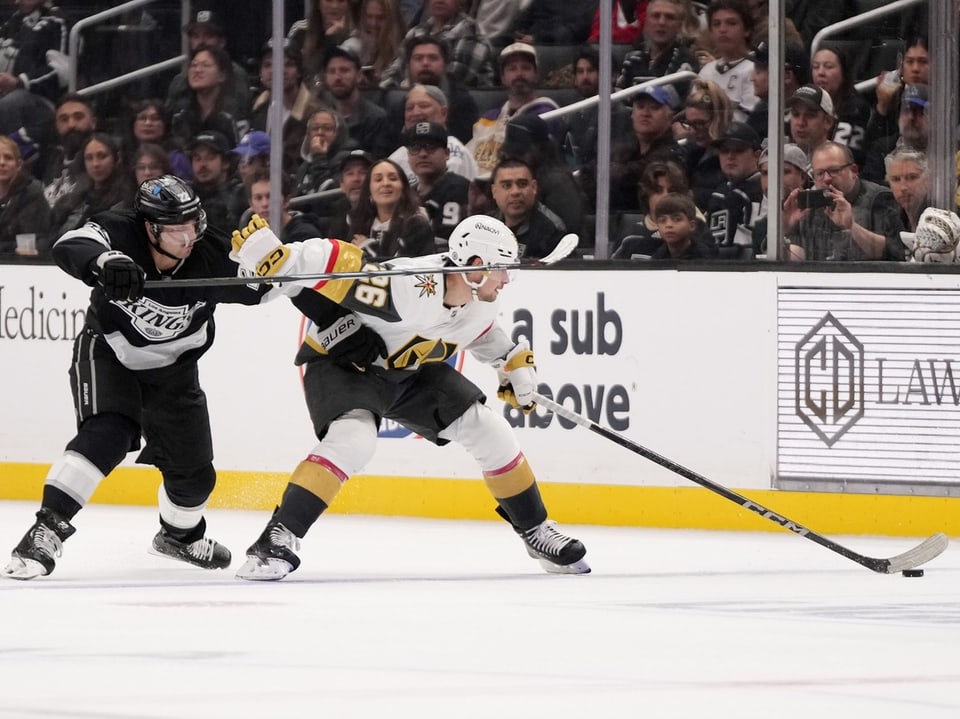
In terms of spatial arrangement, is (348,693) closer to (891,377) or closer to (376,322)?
(376,322)

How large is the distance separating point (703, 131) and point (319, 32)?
160 cm

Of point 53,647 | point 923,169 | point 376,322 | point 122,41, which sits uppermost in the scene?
point 122,41

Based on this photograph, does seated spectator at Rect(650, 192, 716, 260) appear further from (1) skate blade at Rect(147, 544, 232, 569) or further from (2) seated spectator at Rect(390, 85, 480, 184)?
(1) skate blade at Rect(147, 544, 232, 569)

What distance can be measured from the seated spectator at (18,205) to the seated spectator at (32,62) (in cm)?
12

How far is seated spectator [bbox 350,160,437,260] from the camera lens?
672 cm

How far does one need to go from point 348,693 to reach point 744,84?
3730 millimetres

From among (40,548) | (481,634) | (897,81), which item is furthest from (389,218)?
(481,634)

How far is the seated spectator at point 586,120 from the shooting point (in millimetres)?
6414

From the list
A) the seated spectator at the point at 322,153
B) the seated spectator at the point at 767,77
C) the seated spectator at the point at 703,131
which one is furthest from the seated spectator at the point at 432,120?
the seated spectator at the point at 767,77

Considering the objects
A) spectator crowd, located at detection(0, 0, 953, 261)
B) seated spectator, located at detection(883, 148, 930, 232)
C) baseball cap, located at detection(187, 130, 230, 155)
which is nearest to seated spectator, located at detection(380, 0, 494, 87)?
spectator crowd, located at detection(0, 0, 953, 261)

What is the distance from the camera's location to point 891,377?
19.4 feet

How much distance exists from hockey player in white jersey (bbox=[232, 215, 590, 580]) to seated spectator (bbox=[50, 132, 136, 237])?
97.3 inches

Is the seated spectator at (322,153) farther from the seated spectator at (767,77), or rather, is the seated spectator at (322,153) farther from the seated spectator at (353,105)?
the seated spectator at (767,77)

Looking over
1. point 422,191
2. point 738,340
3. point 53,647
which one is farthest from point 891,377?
point 53,647
